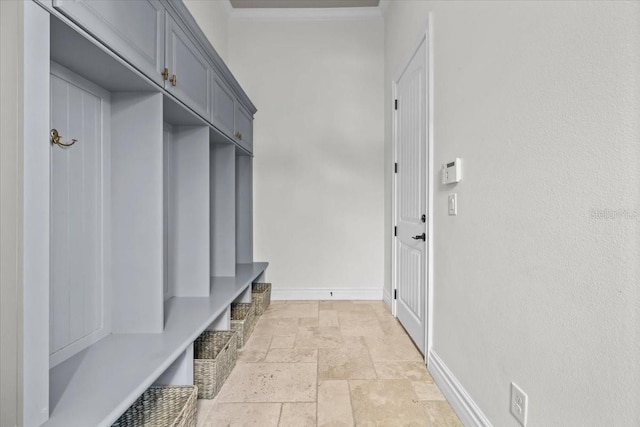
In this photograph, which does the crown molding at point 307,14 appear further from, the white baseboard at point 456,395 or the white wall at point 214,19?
the white baseboard at point 456,395

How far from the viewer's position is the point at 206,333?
2.15 meters

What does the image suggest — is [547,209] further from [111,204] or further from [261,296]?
[261,296]

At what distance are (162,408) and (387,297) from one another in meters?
2.52

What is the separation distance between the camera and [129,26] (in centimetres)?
134

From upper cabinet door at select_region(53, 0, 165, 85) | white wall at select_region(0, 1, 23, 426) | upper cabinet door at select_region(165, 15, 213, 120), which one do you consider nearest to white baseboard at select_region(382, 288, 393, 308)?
upper cabinet door at select_region(165, 15, 213, 120)

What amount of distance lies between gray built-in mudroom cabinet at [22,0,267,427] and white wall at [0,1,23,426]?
0.02m

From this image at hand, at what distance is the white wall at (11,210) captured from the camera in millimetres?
874

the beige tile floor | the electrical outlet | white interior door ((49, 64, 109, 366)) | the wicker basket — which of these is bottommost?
the beige tile floor

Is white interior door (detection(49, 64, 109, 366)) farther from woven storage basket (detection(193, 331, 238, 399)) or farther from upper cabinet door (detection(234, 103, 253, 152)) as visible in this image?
upper cabinet door (detection(234, 103, 253, 152))

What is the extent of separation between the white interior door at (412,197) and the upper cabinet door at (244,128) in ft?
4.89

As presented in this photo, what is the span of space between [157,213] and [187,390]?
823 millimetres

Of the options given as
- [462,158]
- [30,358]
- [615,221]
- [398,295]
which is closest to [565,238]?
[615,221]

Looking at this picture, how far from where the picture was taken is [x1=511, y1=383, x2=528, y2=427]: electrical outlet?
1145mm

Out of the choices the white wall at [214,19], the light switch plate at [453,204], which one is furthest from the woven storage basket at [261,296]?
the white wall at [214,19]
